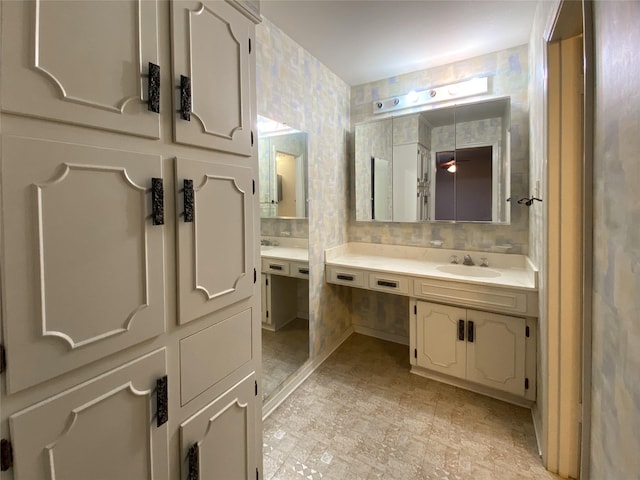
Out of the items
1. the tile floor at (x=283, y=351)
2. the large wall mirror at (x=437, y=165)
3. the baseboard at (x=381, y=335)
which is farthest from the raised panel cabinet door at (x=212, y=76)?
the baseboard at (x=381, y=335)

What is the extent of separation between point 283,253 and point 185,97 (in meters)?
1.43

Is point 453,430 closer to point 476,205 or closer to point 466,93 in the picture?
point 476,205

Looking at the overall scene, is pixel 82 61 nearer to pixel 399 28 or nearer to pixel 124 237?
pixel 124 237

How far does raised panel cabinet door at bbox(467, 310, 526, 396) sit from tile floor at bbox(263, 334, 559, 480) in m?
0.18

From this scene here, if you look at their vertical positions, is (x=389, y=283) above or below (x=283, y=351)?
above

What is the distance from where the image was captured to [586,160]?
2.30 feet

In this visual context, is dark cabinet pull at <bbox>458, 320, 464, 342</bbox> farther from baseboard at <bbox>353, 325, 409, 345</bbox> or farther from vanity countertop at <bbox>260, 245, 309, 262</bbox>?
vanity countertop at <bbox>260, 245, 309, 262</bbox>

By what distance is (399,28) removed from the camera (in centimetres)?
197

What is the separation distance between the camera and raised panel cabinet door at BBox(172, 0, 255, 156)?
89 centimetres

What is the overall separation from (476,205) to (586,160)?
1.87 metres

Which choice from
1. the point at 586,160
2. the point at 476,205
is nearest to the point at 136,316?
the point at 586,160

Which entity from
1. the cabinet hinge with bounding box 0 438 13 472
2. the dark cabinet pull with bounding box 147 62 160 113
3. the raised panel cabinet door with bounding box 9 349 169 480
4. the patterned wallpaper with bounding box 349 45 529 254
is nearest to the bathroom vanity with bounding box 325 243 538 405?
the patterned wallpaper with bounding box 349 45 529 254

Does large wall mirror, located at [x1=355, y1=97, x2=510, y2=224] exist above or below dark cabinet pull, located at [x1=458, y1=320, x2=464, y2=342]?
above

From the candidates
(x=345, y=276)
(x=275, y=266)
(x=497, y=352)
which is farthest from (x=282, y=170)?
A: (x=497, y=352)
